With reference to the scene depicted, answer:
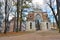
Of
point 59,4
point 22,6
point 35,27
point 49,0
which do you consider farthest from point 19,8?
point 35,27

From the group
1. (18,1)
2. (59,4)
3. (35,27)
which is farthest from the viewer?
(35,27)

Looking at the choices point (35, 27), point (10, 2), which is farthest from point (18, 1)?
point (35, 27)

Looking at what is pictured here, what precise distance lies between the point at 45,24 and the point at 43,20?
152cm

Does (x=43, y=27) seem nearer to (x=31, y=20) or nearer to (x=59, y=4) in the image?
(x=31, y=20)

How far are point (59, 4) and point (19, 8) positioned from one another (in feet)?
49.5

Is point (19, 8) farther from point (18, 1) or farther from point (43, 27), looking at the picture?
point (43, 27)

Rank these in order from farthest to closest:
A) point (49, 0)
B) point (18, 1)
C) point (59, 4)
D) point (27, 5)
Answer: point (27, 5)
point (18, 1)
point (49, 0)
point (59, 4)

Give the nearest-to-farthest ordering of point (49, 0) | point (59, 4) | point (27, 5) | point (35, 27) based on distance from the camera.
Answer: point (59, 4)
point (49, 0)
point (27, 5)
point (35, 27)

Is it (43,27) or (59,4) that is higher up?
(59,4)

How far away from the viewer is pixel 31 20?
176 feet

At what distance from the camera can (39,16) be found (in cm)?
5409

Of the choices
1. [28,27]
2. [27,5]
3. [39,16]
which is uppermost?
[27,5]

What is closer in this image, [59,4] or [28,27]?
[59,4]

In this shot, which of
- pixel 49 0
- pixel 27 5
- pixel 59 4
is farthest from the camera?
pixel 27 5
